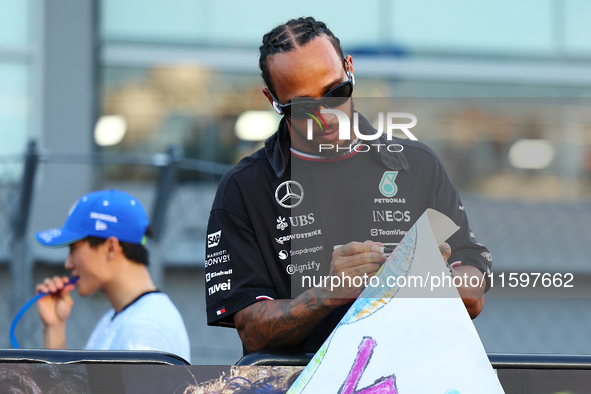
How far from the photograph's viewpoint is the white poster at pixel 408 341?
956 mm

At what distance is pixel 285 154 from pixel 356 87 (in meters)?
6.55

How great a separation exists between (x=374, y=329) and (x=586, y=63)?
8587 millimetres

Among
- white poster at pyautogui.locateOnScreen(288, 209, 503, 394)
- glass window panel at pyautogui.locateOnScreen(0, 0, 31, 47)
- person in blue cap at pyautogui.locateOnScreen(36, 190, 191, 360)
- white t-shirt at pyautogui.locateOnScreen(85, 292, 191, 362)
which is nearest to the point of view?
white poster at pyautogui.locateOnScreen(288, 209, 503, 394)

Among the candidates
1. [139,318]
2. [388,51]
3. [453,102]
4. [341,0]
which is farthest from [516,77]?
[139,318]

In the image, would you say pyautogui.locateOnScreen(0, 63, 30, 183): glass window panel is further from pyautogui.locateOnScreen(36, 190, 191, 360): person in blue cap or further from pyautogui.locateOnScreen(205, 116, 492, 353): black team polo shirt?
pyautogui.locateOnScreen(205, 116, 492, 353): black team polo shirt

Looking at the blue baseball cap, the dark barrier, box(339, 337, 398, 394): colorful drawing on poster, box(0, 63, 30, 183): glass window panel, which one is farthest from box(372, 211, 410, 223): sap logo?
box(0, 63, 30, 183): glass window panel

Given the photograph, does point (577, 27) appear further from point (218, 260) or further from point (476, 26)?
point (218, 260)

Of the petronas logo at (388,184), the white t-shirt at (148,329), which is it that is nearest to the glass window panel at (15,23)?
the white t-shirt at (148,329)

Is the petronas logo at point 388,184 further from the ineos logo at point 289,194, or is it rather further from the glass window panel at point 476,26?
the glass window panel at point 476,26

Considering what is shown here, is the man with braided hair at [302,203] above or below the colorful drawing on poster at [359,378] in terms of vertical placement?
above

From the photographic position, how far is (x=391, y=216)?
1427 mm

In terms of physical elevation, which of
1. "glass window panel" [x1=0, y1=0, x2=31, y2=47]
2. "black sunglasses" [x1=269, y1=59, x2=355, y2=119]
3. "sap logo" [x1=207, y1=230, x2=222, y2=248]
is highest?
"glass window panel" [x1=0, y1=0, x2=31, y2=47]

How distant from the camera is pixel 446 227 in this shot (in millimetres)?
1132

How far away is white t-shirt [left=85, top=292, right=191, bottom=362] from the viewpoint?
2.24 m
